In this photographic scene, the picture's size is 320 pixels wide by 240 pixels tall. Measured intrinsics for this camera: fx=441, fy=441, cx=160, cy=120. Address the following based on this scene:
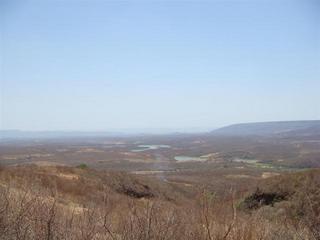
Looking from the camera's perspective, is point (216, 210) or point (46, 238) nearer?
point (46, 238)

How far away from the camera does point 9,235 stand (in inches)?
193

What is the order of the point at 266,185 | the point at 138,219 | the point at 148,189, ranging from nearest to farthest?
the point at 138,219
the point at 266,185
the point at 148,189

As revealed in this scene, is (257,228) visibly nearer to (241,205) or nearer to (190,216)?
(190,216)

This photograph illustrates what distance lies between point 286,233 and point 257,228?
23.4 inches

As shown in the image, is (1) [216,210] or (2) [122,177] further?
(2) [122,177]

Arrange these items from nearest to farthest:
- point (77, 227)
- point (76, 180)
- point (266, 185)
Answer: point (77, 227) < point (266, 185) < point (76, 180)

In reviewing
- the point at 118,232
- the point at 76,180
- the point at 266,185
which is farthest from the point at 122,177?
the point at 118,232

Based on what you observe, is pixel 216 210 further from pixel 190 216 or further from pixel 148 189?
pixel 148 189

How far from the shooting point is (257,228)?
198 inches

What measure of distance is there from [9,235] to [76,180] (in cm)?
1834

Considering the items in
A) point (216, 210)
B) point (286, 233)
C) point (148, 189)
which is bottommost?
point (148, 189)

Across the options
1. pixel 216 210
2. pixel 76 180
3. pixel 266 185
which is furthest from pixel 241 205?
pixel 216 210

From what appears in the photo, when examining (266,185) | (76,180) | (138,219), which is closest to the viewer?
(138,219)

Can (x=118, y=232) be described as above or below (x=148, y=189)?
above
